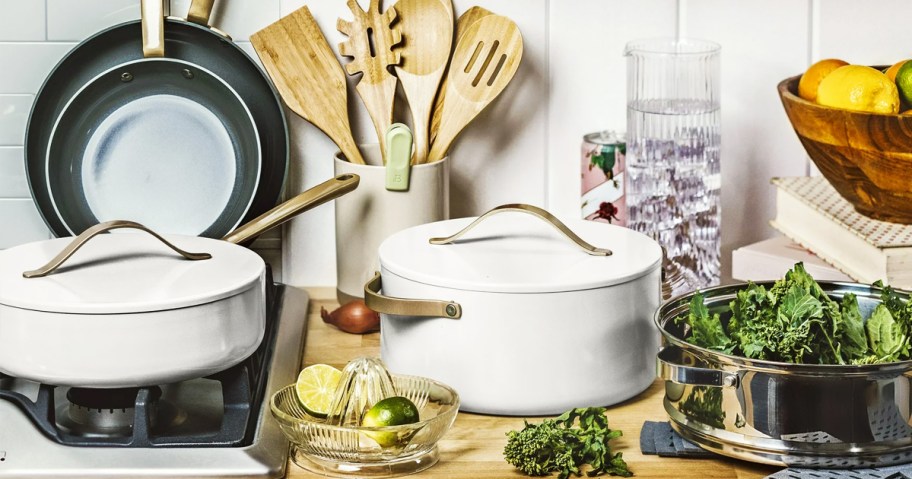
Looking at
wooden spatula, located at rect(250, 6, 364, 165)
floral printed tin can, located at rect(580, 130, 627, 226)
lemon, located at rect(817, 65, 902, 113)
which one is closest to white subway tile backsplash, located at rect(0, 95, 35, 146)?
wooden spatula, located at rect(250, 6, 364, 165)

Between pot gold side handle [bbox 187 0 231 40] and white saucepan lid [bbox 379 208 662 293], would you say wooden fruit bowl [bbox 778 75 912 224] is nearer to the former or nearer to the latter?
white saucepan lid [bbox 379 208 662 293]

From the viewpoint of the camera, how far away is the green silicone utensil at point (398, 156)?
1279 millimetres

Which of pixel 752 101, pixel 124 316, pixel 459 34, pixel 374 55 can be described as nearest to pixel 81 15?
pixel 374 55

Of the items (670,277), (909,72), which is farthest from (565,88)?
(909,72)

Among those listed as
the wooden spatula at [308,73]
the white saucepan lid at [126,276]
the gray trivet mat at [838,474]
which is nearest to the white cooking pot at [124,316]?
the white saucepan lid at [126,276]

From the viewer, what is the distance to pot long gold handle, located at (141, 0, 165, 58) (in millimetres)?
1340

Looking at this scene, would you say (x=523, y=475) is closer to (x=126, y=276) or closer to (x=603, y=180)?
(x=126, y=276)

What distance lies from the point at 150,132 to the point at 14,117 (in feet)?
0.57

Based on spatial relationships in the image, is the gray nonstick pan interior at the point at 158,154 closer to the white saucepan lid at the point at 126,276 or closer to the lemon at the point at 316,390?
the white saucepan lid at the point at 126,276

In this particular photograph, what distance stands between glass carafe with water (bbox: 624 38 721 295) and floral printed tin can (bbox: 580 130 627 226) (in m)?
0.03

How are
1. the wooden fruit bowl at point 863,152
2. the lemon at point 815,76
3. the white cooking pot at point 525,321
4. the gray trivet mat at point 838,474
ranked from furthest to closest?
the lemon at point 815,76, the wooden fruit bowl at point 863,152, the white cooking pot at point 525,321, the gray trivet mat at point 838,474

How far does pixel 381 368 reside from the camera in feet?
3.31

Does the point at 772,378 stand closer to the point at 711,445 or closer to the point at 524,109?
the point at 711,445

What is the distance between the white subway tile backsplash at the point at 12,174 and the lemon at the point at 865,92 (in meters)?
0.96
